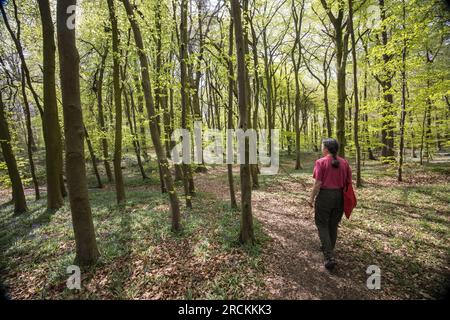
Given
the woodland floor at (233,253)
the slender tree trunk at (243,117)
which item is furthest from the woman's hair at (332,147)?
the woodland floor at (233,253)

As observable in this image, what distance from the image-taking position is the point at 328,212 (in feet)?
13.6

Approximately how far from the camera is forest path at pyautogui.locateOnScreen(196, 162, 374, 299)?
12.0 feet

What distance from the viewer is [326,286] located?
378 centimetres

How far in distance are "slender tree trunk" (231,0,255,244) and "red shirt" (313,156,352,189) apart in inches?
57.9

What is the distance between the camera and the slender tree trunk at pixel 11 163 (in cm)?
823

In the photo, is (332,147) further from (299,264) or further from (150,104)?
(150,104)

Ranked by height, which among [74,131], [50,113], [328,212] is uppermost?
[50,113]

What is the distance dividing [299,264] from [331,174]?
1964mm

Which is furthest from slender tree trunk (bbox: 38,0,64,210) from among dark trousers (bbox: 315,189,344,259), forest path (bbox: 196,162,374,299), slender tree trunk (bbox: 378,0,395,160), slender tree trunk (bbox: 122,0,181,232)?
slender tree trunk (bbox: 378,0,395,160)

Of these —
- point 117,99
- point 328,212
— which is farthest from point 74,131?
point 328,212

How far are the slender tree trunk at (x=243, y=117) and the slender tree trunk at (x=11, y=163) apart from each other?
9230 millimetres

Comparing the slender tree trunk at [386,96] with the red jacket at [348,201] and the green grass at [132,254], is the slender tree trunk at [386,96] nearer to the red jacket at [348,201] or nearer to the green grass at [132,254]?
the red jacket at [348,201]
